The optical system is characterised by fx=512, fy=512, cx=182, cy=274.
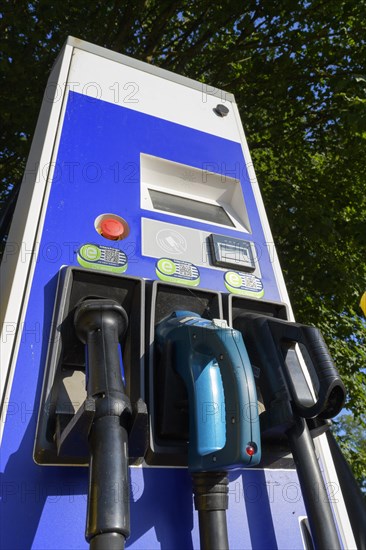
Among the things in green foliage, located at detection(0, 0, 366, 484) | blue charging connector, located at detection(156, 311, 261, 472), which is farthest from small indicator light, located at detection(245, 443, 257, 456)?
green foliage, located at detection(0, 0, 366, 484)

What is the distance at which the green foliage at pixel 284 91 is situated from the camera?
4.18 meters

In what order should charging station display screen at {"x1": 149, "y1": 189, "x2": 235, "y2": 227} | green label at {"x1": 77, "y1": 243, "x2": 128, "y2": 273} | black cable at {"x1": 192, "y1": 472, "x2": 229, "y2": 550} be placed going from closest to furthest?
black cable at {"x1": 192, "y1": 472, "x2": 229, "y2": 550}
green label at {"x1": 77, "y1": 243, "x2": 128, "y2": 273}
charging station display screen at {"x1": 149, "y1": 189, "x2": 235, "y2": 227}

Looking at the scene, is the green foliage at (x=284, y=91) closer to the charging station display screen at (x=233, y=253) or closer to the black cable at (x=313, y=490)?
the charging station display screen at (x=233, y=253)

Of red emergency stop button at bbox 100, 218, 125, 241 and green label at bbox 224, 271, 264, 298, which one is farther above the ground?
red emergency stop button at bbox 100, 218, 125, 241

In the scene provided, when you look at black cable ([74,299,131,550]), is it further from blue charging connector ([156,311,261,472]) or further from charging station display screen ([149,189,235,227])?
charging station display screen ([149,189,235,227])

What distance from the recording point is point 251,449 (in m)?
0.95

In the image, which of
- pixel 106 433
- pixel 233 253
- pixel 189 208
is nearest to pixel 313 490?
pixel 106 433

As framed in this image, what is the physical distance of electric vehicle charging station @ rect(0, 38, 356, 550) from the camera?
974 mm

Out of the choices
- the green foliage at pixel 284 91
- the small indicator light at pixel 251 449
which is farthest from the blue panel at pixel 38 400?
the green foliage at pixel 284 91

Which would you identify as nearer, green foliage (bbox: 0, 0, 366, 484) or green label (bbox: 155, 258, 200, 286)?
green label (bbox: 155, 258, 200, 286)

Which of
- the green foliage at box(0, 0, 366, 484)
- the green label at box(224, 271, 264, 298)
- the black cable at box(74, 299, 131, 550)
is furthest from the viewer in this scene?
the green foliage at box(0, 0, 366, 484)

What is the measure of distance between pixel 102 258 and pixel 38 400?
0.40m

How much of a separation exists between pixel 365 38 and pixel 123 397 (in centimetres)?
441

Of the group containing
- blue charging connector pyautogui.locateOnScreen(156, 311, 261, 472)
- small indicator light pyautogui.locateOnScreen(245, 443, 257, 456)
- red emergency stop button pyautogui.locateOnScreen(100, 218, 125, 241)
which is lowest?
small indicator light pyautogui.locateOnScreen(245, 443, 257, 456)
